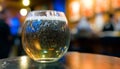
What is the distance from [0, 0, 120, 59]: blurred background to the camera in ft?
11.3

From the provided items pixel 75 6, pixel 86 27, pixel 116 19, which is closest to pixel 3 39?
pixel 86 27

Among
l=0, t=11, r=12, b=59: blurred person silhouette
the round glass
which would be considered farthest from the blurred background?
the round glass

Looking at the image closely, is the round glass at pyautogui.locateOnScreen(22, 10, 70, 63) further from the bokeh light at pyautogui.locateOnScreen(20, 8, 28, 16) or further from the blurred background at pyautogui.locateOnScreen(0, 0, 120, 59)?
the bokeh light at pyautogui.locateOnScreen(20, 8, 28, 16)

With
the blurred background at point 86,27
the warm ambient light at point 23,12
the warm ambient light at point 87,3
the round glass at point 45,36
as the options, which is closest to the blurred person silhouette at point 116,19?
the blurred background at point 86,27

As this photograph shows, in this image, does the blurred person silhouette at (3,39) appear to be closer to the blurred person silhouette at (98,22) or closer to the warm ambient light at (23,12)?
the blurred person silhouette at (98,22)

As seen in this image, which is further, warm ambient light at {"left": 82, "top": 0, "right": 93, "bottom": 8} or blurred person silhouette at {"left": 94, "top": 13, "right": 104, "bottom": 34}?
warm ambient light at {"left": 82, "top": 0, "right": 93, "bottom": 8}

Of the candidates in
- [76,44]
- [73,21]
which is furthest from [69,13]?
[76,44]

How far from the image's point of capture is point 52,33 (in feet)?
2.99

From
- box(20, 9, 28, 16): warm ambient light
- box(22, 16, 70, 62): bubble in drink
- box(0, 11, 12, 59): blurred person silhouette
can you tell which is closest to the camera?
box(22, 16, 70, 62): bubble in drink

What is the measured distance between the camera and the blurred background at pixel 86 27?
3.43 m

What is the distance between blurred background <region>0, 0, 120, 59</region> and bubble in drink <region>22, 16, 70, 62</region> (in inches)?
86.9

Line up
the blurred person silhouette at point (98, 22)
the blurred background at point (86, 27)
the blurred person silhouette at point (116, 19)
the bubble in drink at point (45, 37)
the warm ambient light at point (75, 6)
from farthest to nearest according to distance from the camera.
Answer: the warm ambient light at point (75, 6)
the blurred person silhouette at point (98, 22)
the blurred person silhouette at point (116, 19)
the blurred background at point (86, 27)
the bubble in drink at point (45, 37)

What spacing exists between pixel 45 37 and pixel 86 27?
5.00 m

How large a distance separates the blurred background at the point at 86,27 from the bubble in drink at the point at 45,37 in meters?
2.21
